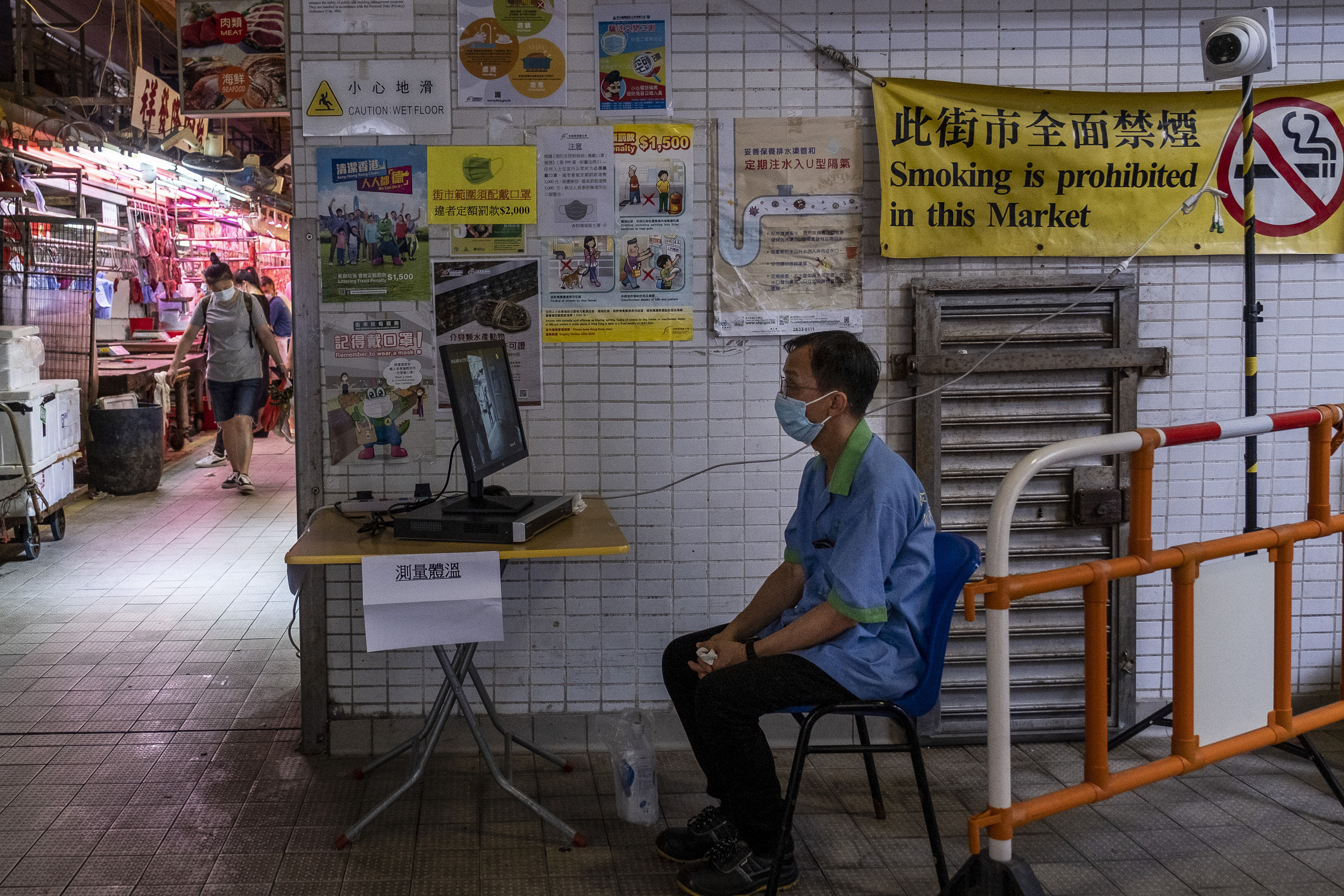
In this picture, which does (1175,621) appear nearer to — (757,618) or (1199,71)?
(757,618)

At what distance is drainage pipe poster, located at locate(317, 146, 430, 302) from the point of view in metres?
3.84

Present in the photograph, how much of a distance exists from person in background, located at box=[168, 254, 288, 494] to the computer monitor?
5687 mm

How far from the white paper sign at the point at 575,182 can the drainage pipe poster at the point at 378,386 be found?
23.3 inches

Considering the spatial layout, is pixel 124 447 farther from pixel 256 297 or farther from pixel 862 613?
pixel 862 613

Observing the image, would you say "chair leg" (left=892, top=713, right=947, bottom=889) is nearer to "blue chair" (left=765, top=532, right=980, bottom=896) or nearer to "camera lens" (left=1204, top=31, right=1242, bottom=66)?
"blue chair" (left=765, top=532, right=980, bottom=896)

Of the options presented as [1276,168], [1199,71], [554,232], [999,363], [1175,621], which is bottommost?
[1175,621]

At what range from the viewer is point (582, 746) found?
159 inches

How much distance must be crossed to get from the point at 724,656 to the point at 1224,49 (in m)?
2.47

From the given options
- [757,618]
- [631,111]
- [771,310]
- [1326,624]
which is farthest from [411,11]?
[1326,624]

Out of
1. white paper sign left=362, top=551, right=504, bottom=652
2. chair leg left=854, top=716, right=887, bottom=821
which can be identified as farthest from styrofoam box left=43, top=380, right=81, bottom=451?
chair leg left=854, top=716, right=887, bottom=821

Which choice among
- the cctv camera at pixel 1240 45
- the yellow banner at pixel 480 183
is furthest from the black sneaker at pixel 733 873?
the cctv camera at pixel 1240 45

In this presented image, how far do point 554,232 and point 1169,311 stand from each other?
229cm

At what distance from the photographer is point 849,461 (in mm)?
2928

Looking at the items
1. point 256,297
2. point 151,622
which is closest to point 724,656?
point 151,622
